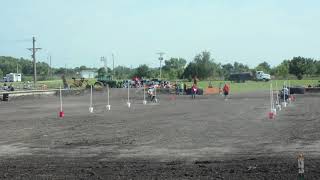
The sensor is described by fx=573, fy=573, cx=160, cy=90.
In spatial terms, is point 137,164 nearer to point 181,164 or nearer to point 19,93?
point 181,164

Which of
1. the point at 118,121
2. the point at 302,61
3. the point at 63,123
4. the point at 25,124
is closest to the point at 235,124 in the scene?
the point at 118,121

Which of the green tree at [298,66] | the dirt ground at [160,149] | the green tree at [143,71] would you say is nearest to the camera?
the dirt ground at [160,149]

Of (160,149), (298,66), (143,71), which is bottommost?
(160,149)

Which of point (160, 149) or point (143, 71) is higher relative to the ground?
point (143, 71)

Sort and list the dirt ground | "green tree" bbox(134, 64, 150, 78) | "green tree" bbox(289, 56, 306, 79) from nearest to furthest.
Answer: the dirt ground
"green tree" bbox(289, 56, 306, 79)
"green tree" bbox(134, 64, 150, 78)

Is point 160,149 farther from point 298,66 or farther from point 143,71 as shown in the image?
point 143,71

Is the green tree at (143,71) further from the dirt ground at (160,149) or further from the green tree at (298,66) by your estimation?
the dirt ground at (160,149)

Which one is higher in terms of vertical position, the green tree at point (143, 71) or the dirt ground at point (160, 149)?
the green tree at point (143, 71)

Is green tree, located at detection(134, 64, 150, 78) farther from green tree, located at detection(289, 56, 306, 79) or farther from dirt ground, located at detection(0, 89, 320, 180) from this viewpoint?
dirt ground, located at detection(0, 89, 320, 180)

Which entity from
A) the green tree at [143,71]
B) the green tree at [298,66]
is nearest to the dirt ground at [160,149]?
the green tree at [298,66]

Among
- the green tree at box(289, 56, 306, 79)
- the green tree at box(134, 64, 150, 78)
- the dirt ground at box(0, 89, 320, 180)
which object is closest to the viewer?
the dirt ground at box(0, 89, 320, 180)

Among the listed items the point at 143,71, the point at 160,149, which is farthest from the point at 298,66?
the point at 160,149

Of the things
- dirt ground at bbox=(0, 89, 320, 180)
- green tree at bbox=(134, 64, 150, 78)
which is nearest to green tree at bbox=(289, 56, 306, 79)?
green tree at bbox=(134, 64, 150, 78)

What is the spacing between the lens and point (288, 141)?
17.9 m
